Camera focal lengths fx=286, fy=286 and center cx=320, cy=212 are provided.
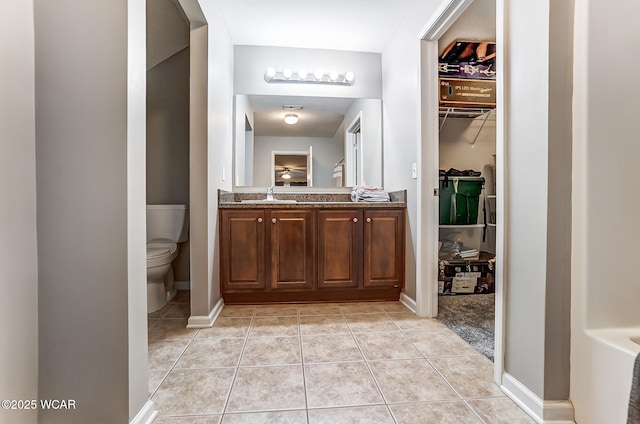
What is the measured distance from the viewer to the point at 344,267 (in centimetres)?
238

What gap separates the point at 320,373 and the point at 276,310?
950 mm

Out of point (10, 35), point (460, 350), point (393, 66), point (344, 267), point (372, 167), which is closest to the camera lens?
point (10, 35)

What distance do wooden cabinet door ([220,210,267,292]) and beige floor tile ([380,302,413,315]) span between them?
1.01 meters

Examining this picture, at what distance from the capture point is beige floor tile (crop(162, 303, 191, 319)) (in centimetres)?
214

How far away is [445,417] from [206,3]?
262 centimetres

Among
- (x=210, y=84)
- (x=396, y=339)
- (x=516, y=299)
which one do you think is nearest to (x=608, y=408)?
(x=516, y=299)

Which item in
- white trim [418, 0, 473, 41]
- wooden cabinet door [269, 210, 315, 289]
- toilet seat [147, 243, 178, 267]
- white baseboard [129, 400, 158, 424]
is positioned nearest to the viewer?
white baseboard [129, 400, 158, 424]

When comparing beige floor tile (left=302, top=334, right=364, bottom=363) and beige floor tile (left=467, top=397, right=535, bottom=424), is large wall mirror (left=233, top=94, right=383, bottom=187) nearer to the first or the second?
beige floor tile (left=302, top=334, right=364, bottom=363)

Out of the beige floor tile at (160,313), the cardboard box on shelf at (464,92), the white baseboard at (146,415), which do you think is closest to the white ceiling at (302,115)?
the cardboard box on shelf at (464,92)

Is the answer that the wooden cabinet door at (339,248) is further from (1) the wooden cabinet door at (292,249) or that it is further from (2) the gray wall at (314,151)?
(2) the gray wall at (314,151)

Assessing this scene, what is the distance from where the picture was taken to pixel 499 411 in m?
1.13

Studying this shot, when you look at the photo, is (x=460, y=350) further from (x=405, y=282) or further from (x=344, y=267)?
(x=344, y=267)

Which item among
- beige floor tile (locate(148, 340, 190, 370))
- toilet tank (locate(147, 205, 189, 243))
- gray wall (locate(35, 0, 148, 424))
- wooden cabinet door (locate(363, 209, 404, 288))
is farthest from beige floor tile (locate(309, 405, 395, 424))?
toilet tank (locate(147, 205, 189, 243))

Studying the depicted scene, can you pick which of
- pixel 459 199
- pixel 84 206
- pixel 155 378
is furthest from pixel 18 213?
pixel 459 199
